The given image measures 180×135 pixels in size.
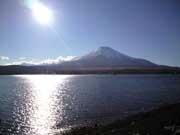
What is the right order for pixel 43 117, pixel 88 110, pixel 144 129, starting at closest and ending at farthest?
pixel 144 129 < pixel 43 117 < pixel 88 110

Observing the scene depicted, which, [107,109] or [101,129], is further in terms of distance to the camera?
[107,109]

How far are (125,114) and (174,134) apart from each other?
25983 millimetres

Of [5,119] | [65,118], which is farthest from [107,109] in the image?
[5,119]

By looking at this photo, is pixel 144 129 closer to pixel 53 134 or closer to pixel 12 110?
pixel 53 134

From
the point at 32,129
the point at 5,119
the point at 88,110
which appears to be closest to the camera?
the point at 32,129

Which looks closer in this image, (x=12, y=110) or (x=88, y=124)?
(x=88, y=124)

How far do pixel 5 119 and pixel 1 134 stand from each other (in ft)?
34.9

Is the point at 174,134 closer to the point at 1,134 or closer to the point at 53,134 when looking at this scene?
the point at 53,134

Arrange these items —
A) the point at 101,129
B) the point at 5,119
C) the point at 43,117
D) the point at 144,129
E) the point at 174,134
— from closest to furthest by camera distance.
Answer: the point at 174,134, the point at 144,129, the point at 101,129, the point at 5,119, the point at 43,117

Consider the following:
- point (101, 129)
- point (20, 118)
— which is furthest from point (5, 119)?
point (101, 129)

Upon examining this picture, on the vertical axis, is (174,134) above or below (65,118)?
above

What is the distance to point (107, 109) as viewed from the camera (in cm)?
5475

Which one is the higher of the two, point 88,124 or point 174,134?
point 174,134

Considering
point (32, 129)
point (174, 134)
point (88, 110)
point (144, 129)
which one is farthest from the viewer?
point (88, 110)
